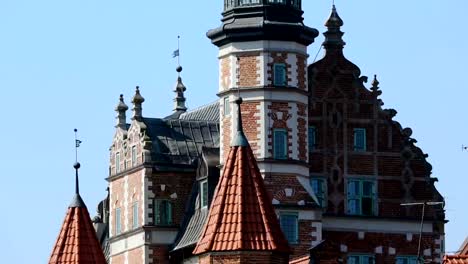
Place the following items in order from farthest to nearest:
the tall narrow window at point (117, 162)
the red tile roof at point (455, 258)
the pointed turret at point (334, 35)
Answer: the tall narrow window at point (117, 162) → the pointed turret at point (334, 35) → the red tile roof at point (455, 258)

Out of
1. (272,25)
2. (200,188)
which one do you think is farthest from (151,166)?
(272,25)

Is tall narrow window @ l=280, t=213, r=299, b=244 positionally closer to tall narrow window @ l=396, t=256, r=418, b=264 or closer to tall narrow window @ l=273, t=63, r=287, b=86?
tall narrow window @ l=273, t=63, r=287, b=86

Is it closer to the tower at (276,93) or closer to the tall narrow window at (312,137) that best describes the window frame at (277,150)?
the tower at (276,93)

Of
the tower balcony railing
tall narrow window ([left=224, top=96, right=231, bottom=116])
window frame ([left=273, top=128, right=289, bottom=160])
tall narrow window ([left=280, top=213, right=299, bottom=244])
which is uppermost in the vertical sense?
the tower balcony railing

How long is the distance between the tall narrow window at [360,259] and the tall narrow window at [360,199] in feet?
6.03

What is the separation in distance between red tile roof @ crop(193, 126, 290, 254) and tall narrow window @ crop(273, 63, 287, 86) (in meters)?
29.5

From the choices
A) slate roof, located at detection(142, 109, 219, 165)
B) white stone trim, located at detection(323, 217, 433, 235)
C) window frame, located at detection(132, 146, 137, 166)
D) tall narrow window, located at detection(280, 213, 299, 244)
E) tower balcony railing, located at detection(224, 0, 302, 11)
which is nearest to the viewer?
tall narrow window, located at detection(280, 213, 299, 244)

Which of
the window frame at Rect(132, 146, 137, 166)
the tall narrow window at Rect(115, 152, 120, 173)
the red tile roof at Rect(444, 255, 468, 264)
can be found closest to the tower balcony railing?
the window frame at Rect(132, 146, 137, 166)

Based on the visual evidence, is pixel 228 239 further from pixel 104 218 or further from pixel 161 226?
pixel 104 218

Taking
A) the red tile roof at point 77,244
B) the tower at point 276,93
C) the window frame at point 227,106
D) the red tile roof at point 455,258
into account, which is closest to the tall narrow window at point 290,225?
the tower at point 276,93

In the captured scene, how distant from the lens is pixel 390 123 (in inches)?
4528

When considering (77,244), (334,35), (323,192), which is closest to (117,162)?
(323,192)

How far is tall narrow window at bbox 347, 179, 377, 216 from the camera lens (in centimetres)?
11444

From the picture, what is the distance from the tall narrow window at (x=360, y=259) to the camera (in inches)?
4478
